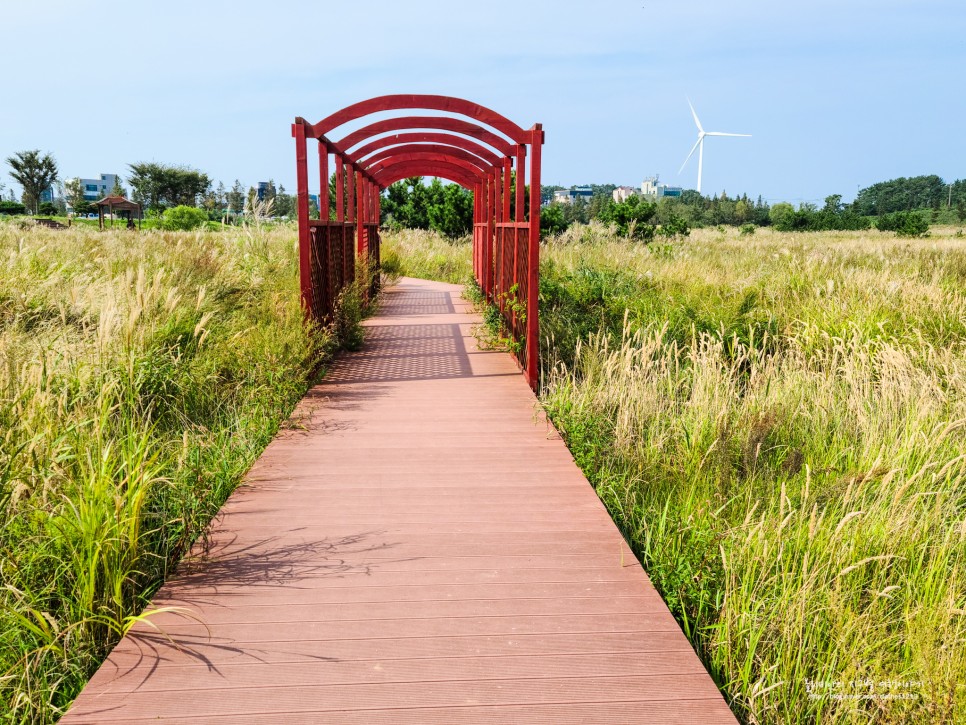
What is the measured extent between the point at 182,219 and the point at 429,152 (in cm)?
3350

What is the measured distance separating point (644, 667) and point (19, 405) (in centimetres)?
307

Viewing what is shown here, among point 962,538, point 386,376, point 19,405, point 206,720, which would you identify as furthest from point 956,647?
point 386,376

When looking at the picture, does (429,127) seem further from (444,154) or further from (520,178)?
(444,154)

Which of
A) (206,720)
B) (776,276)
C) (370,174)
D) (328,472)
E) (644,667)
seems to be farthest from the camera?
(370,174)

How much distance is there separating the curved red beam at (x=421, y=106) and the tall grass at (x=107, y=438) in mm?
1806

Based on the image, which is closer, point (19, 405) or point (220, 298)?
point (19, 405)

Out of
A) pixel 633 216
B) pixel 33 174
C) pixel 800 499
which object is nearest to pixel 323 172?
pixel 800 499

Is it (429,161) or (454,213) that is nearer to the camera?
(429,161)

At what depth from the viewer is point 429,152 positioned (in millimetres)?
13180

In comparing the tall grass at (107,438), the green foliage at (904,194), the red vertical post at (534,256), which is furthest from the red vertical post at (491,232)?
the green foliage at (904,194)

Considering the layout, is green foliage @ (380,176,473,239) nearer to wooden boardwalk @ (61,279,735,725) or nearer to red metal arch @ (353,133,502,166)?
red metal arch @ (353,133,502,166)

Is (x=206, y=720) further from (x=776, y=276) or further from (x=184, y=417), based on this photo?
(x=776, y=276)

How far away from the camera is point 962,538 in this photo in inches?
132

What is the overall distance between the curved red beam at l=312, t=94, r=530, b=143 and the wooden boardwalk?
11.4ft
